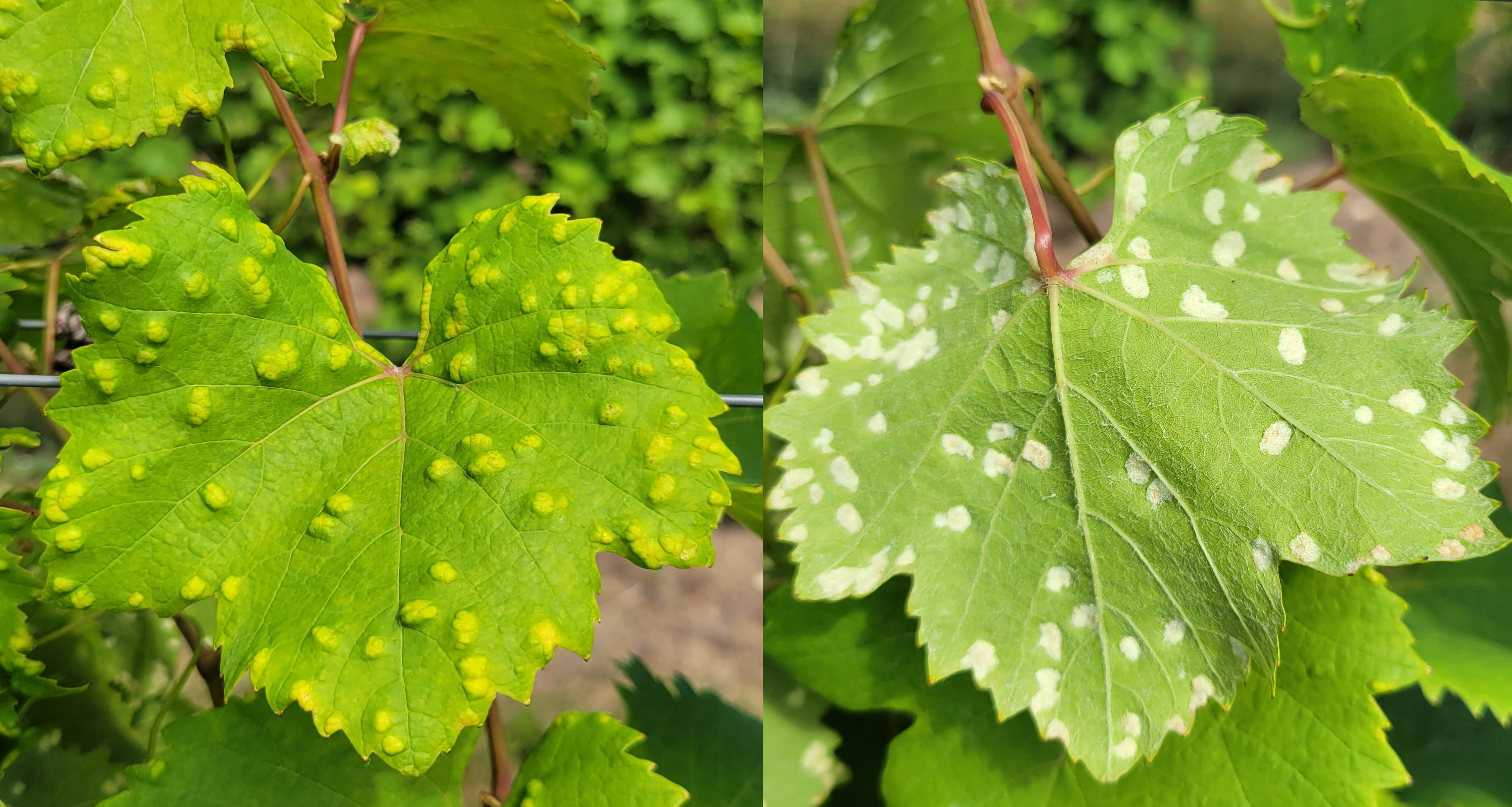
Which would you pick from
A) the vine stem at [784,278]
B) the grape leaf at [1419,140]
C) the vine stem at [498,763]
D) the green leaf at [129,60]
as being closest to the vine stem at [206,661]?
the vine stem at [498,763]

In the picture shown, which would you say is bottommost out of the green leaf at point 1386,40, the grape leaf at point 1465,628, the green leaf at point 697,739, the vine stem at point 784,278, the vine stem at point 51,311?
the green leaf at point 697,739

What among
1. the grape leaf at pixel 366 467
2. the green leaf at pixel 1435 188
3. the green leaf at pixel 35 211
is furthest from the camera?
the green leaf at pixel 35 211

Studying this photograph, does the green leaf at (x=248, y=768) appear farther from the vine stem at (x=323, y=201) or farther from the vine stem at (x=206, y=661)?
the vine stem at (x=323, y=201)

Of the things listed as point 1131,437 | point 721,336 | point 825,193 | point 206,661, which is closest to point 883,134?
point 825,193

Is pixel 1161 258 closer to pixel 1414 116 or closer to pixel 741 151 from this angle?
pixel 1414 116

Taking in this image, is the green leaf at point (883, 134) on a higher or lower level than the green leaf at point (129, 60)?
lower

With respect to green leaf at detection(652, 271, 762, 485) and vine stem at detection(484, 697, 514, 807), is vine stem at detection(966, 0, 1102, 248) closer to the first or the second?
green leaf at detection(652, 271, 762, 485)

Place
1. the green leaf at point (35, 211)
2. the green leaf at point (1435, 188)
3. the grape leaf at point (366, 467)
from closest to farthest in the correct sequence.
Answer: the grape leaf at point (366, 467) < the green leaf at point (1435, 188) < the green leaf at point (35, 211)

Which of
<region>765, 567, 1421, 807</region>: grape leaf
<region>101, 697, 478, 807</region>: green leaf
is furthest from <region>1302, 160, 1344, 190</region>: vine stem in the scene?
<region>101, 697, 478, 807</region>: green leaf
